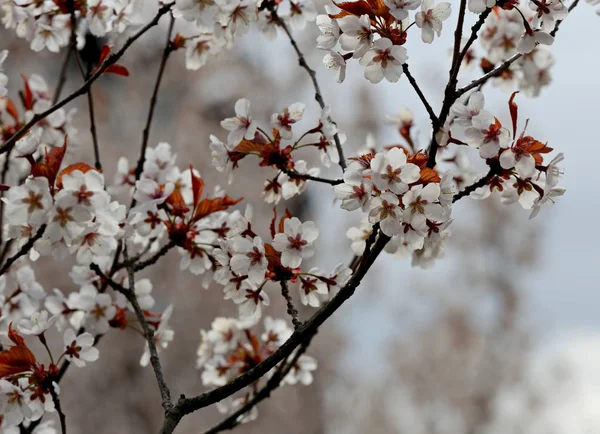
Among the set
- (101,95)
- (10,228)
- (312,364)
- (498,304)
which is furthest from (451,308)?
(10,228)

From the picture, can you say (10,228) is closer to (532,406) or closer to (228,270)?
(228,270)

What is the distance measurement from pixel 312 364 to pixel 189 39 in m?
0.76

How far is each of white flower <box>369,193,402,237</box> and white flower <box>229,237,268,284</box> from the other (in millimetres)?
184

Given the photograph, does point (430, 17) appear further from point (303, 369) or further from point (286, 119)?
point (303, 369)

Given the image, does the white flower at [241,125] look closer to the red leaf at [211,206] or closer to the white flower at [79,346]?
the red leaf at [211,206]

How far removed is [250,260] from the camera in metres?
0.90

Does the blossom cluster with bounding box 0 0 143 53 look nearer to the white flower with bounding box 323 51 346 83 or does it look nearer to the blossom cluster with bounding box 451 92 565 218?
the white flower with bounding box 323 51 346 83

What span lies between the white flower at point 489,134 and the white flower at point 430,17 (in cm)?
13

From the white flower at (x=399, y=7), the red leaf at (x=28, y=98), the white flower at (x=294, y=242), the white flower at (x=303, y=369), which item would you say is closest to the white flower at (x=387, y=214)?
the white flower at (x=294, y=242)

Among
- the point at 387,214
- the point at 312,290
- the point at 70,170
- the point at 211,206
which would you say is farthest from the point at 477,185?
the point at 70,170

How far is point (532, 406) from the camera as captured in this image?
340 inches

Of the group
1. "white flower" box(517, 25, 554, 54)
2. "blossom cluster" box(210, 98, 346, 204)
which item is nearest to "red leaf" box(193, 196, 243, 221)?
"blossom cluster" box(210, 98, 346, 204)

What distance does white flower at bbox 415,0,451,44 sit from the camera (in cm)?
84

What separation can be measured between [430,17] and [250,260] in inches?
16.6
